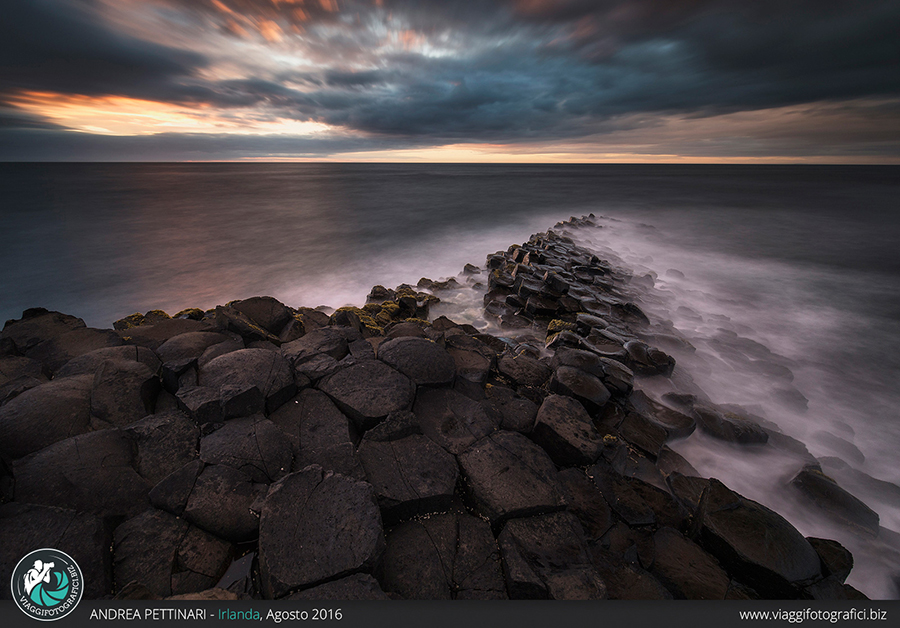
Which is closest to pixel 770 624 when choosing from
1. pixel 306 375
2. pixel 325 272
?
pixel 306 375

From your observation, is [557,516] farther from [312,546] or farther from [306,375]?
[306,375]

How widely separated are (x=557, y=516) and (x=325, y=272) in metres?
10.6

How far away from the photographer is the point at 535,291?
8.05 m

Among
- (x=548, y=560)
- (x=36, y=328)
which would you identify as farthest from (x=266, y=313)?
(x=548, y=560)

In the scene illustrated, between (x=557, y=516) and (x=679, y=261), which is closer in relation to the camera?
(x=557, y=516)

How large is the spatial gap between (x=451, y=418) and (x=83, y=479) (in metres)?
2.77

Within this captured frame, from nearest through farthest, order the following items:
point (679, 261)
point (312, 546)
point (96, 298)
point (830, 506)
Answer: point (312, 546), point (830, 506), point (96, 298), point (679, 261)

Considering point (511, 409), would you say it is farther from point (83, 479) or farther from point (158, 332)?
point (158, 332)

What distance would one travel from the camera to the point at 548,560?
2402mm

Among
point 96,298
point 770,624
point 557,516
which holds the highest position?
point 557,516

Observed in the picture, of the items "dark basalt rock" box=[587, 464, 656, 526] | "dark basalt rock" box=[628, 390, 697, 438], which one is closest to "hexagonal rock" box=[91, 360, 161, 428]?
"dark basalt rock" box=[587, 464, 656, 526]

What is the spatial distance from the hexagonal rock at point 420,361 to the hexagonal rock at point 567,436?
1.08 m

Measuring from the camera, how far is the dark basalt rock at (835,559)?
259 cm

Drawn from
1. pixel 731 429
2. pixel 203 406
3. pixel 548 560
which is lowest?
pixel 731 429
